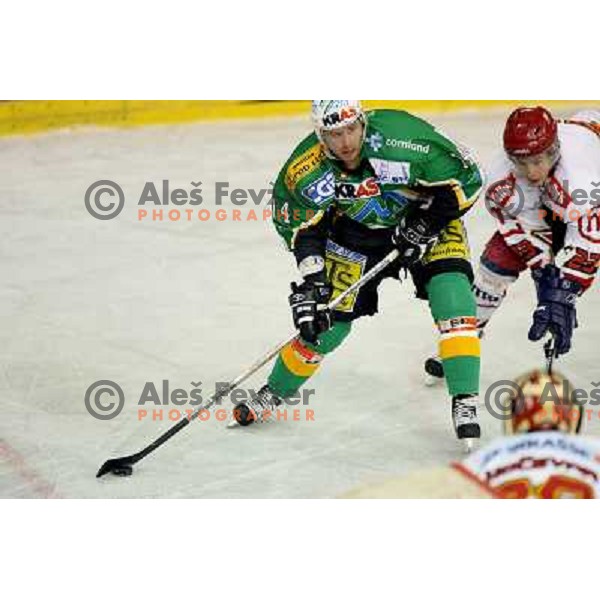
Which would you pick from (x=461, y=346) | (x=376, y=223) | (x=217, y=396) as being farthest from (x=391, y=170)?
(x=217, y=396)

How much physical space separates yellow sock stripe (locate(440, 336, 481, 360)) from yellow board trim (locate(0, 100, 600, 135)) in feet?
2.91

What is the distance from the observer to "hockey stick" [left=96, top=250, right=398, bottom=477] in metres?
3.51

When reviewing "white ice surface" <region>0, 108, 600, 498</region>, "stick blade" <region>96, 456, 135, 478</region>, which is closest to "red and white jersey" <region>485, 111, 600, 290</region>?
"white ice surface" <region>0, 108, 600, 498</region>

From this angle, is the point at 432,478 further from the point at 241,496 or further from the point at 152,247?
the point at 152,247

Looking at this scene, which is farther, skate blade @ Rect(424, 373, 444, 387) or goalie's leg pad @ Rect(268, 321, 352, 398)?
skate blade @ Rect(424, 373, 444, 387)

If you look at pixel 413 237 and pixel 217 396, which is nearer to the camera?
pixel 413 237

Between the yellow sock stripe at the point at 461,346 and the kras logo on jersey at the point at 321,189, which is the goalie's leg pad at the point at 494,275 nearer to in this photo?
the yellow sock stripe at the point at 461,346

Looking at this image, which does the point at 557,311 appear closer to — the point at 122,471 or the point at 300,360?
the point at 300,360

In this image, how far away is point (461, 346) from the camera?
11.6 ft

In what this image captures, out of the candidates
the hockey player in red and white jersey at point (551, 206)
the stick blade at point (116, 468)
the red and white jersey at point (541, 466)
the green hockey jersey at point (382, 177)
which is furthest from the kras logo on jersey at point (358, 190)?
the stick blade at point (116, 468)

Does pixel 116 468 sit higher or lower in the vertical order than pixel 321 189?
lower

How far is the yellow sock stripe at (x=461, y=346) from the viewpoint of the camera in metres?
3.52

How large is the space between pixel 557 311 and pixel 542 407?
14.8 inches

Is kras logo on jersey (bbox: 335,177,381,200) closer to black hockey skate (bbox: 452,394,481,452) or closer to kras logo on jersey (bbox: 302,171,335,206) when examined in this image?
kras logo on jersey (bbox: 302,171,335,206)
